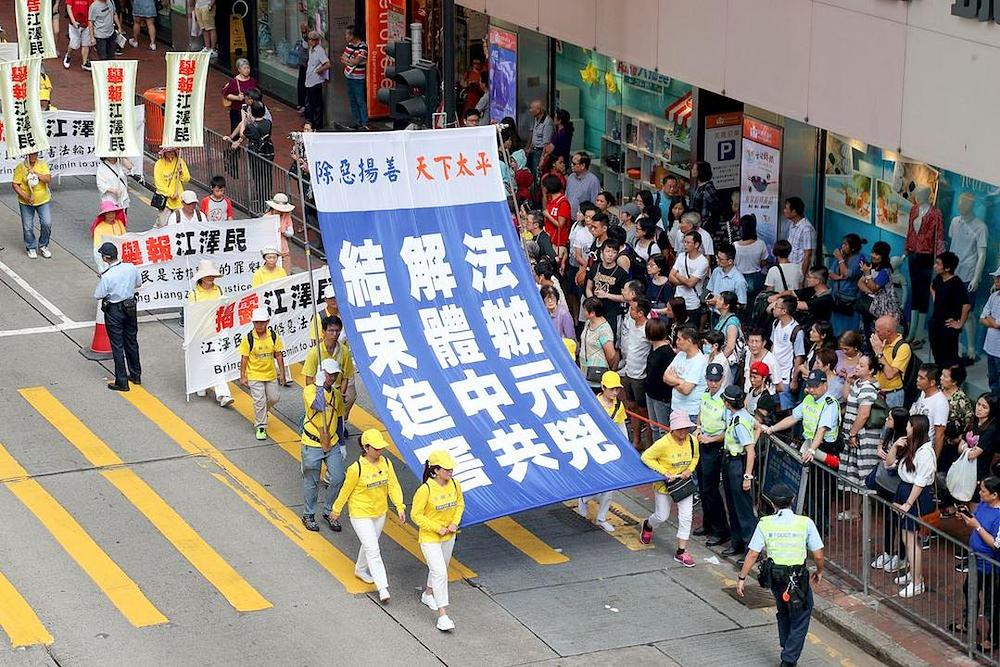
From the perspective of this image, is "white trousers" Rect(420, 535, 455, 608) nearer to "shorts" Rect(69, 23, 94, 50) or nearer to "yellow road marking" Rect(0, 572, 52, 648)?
"yellow road marking" Rect(0, 572, 52, 648)

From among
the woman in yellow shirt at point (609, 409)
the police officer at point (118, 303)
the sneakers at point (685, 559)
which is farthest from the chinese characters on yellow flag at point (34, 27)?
the sneakers at point (685, 559)

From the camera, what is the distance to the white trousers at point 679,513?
15.1 meters

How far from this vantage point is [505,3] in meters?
23.5

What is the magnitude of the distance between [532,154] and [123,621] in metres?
12.3

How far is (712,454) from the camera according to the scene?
1534cm

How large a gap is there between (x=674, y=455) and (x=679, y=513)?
622 millimetres

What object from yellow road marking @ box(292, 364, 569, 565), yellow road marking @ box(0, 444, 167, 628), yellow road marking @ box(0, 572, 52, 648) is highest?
yellow road marking @ box(0, 572, 52, 648)

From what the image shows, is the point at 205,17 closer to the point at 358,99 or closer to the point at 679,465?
the point at 358,99

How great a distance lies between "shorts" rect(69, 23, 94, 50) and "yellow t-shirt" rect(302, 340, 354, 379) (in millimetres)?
18698

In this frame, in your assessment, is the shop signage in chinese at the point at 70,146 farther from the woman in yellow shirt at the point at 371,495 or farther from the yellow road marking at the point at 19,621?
the woman in yellow shirt at the point at 371,495

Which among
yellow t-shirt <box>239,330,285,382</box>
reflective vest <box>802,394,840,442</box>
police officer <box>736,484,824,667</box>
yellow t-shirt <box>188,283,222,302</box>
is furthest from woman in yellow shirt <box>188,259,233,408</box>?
police officer <box>736,484,824,667</box>

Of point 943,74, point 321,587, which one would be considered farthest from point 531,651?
point 943,74

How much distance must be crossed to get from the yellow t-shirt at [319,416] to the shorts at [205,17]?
19.3 meters

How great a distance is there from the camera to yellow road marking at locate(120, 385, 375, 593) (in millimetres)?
14977
